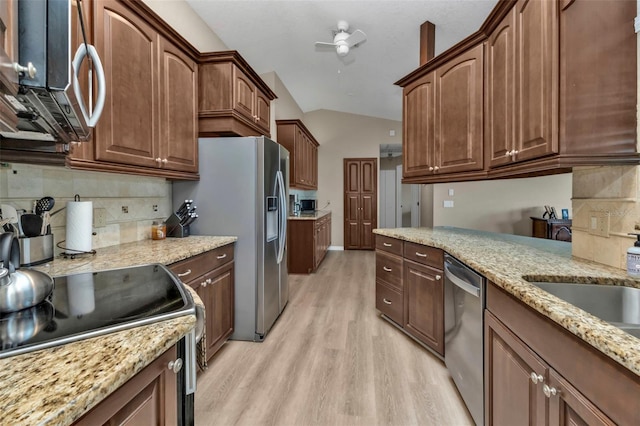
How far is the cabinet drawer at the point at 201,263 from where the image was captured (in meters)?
1.72

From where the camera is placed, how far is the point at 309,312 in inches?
124

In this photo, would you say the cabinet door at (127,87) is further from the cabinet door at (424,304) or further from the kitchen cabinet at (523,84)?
the kitchen cabinet at (523,84)

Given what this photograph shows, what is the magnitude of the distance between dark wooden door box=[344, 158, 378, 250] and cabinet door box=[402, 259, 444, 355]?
451 centimetres

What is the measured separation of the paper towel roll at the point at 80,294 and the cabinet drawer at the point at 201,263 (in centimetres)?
46

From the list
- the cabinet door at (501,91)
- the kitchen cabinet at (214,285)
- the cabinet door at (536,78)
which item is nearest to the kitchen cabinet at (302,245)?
the kitchen cabinet at (214,285)

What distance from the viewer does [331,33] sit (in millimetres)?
3578

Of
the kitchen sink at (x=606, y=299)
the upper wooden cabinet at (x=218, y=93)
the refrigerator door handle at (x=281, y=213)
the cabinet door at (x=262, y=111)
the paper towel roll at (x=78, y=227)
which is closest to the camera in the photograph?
the kitchen sink at (x=606, y=299)

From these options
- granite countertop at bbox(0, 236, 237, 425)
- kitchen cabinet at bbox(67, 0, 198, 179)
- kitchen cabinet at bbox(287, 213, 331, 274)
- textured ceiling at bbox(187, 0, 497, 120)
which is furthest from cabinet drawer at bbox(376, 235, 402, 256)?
textured ceiling at bbox(187, 0, 497, 120)

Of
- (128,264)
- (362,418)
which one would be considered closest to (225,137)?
(128,264)

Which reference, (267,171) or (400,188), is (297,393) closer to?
(267,171)

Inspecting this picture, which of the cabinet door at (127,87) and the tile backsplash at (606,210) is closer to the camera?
the tile backsplash at (606,210)

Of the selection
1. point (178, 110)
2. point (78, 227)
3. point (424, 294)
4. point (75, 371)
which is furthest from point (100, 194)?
point (424, 294)

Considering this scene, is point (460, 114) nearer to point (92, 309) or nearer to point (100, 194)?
point (92, 309)

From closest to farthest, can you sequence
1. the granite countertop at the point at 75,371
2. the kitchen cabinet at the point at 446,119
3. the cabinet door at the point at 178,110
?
the granite countertop at the point at 75,371
the cabinet door at the point at 178,110
the kitchen cabinet at the point at 446,119
